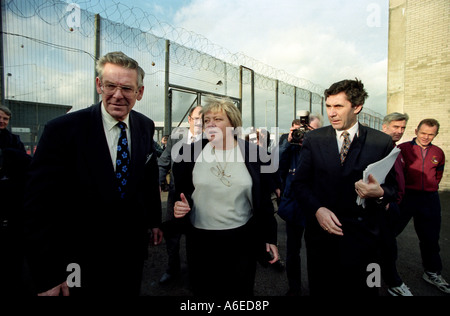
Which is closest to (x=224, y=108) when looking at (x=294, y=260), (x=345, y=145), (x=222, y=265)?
(x=345, y=145)

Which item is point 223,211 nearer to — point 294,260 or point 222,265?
point 222,265

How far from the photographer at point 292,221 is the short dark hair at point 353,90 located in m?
0.76

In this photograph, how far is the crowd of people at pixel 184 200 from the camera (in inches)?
52.5

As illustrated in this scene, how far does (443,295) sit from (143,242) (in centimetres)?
325

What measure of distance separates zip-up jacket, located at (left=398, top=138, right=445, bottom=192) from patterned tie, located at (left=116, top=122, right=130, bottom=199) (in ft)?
11.6

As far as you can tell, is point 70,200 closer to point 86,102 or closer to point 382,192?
point 382,192

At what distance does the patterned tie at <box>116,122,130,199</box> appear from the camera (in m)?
1.53

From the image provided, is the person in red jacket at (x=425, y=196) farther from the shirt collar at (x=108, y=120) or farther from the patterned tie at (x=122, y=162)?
the shirt collar at (x=108, y=120)

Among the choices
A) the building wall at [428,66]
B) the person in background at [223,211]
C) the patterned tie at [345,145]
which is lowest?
the person in background at [223,211]

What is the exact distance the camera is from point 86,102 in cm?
579

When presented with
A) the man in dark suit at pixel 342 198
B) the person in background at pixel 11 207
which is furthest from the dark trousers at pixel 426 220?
the person in background at pixel 11 207

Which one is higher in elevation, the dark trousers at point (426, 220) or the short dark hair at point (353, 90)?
the short dark hair at point (353, 90)

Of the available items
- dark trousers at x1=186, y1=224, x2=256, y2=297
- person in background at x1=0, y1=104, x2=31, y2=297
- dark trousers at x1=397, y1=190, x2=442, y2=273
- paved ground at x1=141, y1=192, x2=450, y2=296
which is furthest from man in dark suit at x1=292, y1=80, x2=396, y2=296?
person in background at x1=0, y1=104, x2=31, y2=297

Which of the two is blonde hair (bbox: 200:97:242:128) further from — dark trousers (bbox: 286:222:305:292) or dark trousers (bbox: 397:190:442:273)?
dark trousers (bbox: 397:190:442:273)
